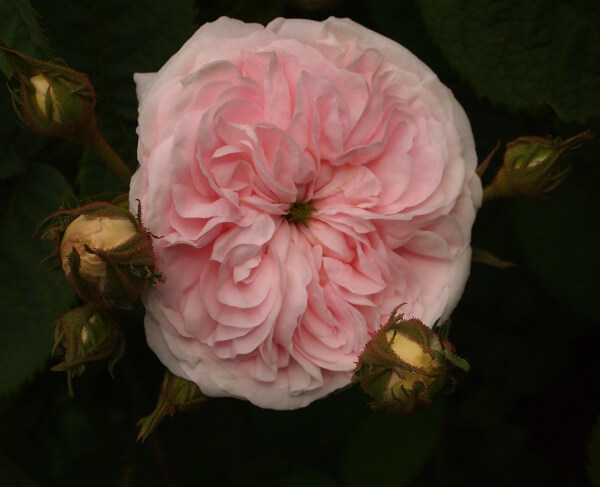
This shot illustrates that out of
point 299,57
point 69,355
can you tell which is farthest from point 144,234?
point 299,57

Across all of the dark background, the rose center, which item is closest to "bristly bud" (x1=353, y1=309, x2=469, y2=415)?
the rose center

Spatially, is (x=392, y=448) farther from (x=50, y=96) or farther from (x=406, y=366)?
(x=50, y=96)

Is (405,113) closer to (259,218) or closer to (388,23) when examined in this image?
(259,218)

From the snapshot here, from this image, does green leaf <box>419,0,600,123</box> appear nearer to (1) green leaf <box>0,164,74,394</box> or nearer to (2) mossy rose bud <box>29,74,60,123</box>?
(2) mossy rose bud <box>29,74,60,123</box>

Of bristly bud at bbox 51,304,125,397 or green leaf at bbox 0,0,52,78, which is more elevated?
green leaf at bbox 0,0,52,78

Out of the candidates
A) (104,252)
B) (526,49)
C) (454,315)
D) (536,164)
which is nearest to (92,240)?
(104,252)

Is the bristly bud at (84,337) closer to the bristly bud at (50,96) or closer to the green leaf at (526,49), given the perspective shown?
the bristly bud at (50,96)
